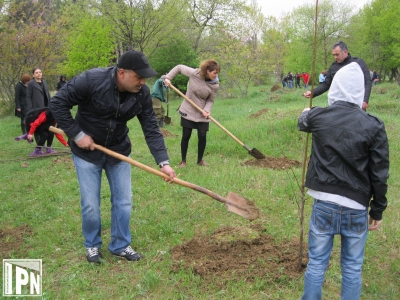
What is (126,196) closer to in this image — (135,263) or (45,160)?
(135,263)

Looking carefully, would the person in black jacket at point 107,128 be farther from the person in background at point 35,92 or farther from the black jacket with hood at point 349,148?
the person in background at point 35,92

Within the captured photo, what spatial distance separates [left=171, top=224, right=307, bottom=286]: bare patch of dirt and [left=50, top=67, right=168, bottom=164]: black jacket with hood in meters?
1.01

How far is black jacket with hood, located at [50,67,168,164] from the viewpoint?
3.18 m

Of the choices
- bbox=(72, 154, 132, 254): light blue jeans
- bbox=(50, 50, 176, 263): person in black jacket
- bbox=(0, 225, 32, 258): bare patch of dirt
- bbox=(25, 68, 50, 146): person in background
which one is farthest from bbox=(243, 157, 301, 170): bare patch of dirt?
bbox=(25, 68, 50, 146): person in background

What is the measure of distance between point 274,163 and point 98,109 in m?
4.30

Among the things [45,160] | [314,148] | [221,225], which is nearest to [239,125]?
[45,160]

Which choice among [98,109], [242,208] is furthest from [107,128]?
[242,208]

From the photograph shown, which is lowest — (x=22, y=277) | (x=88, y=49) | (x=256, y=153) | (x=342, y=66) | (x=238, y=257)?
(x=22, y=277)

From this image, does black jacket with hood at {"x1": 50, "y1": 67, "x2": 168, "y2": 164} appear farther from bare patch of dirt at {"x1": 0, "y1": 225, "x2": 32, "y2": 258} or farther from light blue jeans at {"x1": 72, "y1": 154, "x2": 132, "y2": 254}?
bare patch of dirt at {"x1": 0, "y1": 225, "x2": 32, "y2": 258}

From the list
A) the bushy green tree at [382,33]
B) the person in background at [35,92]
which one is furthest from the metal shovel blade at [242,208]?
the bushy green tree at [382,33]

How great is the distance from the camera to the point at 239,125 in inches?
382

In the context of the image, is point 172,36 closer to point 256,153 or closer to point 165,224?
point 256,153

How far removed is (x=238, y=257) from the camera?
11.8 ft

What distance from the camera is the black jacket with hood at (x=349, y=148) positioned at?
94.2 inches
